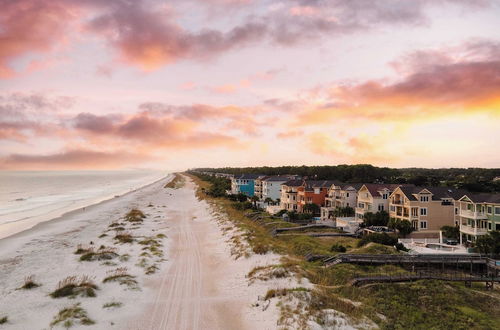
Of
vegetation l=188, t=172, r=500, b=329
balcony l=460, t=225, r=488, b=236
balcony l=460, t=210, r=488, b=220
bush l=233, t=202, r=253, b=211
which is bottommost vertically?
vegetation l=188, t=172, r=500, b=329

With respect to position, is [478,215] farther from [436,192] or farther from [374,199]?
[374,199]

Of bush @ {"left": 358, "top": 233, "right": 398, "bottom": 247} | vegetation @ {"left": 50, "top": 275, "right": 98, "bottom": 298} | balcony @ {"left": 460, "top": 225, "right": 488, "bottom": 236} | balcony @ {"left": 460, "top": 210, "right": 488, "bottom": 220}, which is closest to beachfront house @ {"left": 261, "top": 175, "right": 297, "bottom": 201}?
bush @ {"left": 358, "top": 233, "right": 398, "bottom": 247}

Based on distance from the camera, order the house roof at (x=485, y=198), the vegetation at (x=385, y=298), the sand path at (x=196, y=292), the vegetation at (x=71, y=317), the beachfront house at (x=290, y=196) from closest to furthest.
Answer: the vegetation at (x=71, y=317), the sand path at (x=196, y=292), the vegetation at (x=385, y=298), the house roof at (x=485, y=198), the beachfront house at (x=290, y=196)

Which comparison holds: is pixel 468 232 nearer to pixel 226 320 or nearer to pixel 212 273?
pixel 212 273

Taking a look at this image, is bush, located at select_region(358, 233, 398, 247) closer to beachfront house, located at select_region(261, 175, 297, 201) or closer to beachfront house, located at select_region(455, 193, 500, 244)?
beachfront house, located at select_region(455, 193, 500, 244)

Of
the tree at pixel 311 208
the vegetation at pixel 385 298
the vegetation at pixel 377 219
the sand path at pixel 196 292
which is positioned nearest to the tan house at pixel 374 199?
the vegetation at pixel 377 219

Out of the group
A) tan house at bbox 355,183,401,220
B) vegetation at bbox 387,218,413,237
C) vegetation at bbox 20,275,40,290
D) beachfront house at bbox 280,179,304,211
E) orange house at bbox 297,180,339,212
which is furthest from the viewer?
beachfront house at bbox 280,179,304,211

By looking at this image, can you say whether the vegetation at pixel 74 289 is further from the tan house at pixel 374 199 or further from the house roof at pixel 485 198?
the tan house at pixel 374 199

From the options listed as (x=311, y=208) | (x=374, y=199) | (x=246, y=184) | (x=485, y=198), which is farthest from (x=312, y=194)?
(x=246, y=184)
